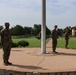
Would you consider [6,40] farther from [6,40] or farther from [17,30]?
[17,30]

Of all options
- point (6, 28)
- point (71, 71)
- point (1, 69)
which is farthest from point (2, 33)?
point (71, 71)

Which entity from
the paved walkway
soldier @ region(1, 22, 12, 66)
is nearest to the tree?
the paved walkway

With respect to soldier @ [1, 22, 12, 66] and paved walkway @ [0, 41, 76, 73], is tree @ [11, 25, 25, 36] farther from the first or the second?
soldier @ [1, 22, 12, 66]

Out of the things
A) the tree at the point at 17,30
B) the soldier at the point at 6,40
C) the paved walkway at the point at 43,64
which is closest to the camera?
the paved walkway at the point at 43,64

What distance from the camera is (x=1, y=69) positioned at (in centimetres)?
1008

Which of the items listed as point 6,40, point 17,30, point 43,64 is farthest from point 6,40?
point 17,30

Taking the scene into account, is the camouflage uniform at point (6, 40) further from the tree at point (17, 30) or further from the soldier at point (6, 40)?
the tree at point (17, 30)

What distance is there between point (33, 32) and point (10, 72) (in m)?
83.3

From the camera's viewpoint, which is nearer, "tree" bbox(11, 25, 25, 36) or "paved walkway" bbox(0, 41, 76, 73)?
"paved walkway" bbox(0, 41, 76, 73)

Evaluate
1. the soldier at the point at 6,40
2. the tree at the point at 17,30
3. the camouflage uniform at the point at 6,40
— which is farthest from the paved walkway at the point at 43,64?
the tree at the point at 17,30

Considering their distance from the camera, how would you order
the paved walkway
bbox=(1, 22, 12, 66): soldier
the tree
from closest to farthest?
1. the paved walkway
2. bbox=(1, 22, 12, 66): soldier
3. the tree

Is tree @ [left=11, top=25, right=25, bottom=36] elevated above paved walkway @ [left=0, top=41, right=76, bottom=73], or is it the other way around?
paved walkway @ [left=0, top=41, right=76, bottom=73]

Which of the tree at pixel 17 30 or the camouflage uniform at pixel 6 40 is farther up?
the camouflage uniform at pixel 6 40

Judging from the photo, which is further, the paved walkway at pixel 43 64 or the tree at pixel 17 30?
the tree at pixel 17 30
